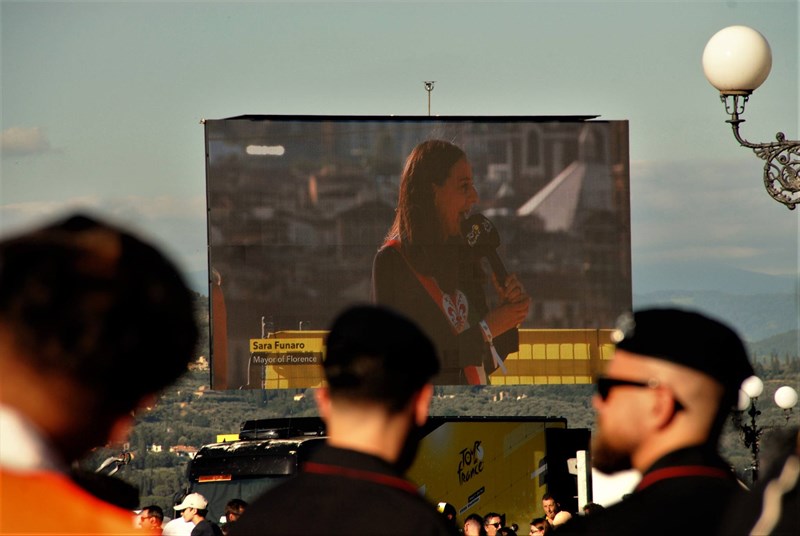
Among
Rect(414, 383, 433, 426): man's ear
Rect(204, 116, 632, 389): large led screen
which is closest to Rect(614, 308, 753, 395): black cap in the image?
Rect(414, 383, 433, 426): man's ear

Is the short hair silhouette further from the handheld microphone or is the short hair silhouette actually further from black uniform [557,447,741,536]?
the handheld microphone

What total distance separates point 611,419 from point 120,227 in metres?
1.66

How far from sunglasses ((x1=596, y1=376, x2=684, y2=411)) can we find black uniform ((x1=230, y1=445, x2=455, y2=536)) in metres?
0.53

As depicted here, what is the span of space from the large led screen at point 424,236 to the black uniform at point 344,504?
18.3 metres

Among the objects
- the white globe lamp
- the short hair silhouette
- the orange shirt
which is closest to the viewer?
the orange shirt

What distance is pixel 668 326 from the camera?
3031 mm

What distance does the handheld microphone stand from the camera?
21.5 m

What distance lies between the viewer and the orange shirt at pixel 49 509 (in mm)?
1404

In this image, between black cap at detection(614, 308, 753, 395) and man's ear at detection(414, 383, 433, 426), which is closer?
man's ear at detection(414, 383, 433, 426)

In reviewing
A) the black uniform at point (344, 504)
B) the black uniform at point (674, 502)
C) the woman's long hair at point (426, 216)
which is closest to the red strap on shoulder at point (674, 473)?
the black uniform at point (674, 502)

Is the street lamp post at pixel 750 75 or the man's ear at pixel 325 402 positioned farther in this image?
the street lamp post at pixel 750 75

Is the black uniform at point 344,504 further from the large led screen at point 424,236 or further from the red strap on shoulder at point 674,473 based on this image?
the large led screen at point 424,236

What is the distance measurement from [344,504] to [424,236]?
18899 millimetres

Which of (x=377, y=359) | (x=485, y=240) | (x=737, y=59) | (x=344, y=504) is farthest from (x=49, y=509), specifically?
(x=485, y=240)
